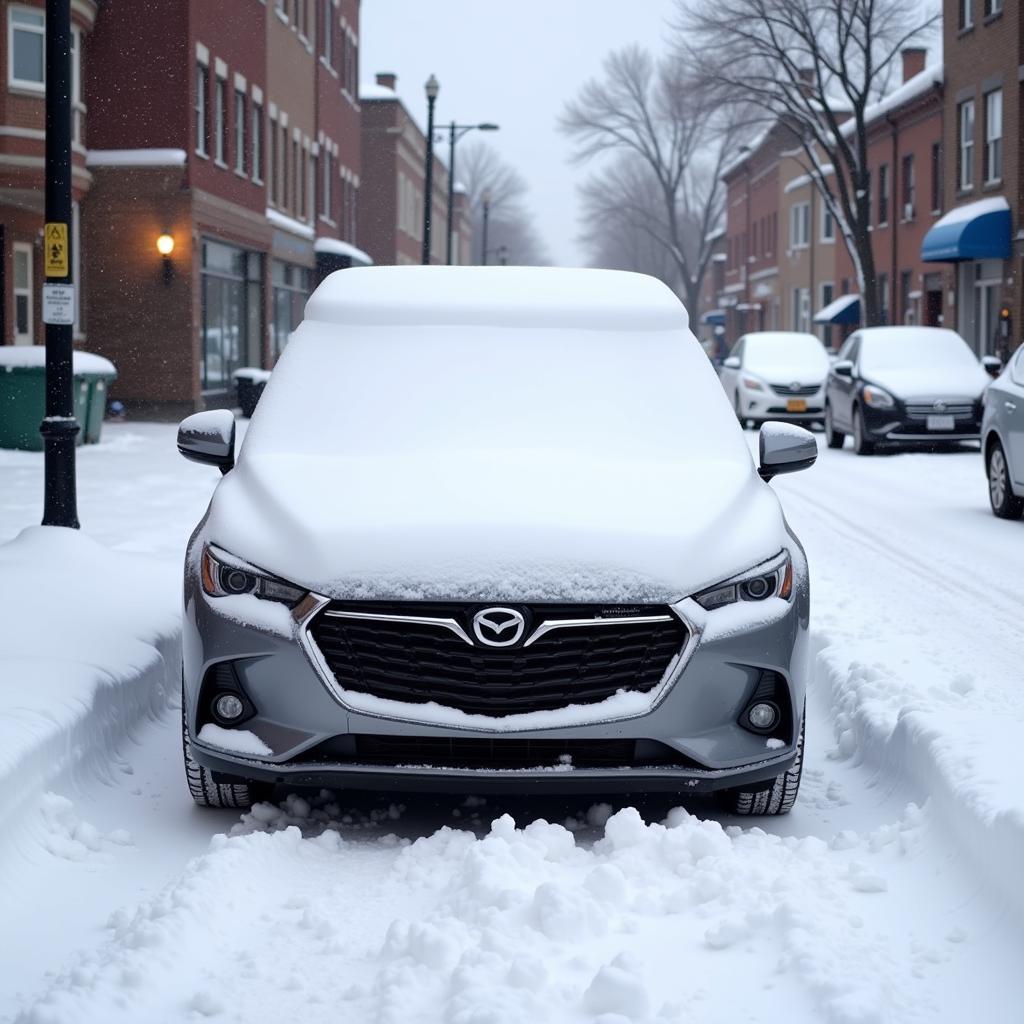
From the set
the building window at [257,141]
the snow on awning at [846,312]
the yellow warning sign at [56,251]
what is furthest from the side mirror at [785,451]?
the snow on awning at [846,312]

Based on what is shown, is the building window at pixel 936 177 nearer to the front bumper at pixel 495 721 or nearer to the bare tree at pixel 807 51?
the bare tree at pixel 807 51

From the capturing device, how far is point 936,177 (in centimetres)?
4194

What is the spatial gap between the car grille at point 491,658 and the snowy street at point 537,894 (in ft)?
1.17

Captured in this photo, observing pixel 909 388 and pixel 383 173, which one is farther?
pixel 383 173

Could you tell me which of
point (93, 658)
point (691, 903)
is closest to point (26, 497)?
point (93, 658)

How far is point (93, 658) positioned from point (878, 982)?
3934 millimetres

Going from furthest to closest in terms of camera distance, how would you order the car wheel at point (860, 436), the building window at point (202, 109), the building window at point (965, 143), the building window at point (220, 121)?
the building window at point (965, 143) < the building window at point (220, 121) < the building window at point (202, 109) < the car wheel at point (860, 436)

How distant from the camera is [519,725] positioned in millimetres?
4723

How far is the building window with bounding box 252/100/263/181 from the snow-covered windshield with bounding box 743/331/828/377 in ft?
39.5

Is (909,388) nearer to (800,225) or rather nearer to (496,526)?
(496,526)

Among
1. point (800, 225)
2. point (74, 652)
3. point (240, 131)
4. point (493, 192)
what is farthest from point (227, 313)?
point (493, 192)

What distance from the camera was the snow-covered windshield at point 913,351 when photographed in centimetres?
2275

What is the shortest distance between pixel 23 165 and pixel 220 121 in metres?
8.24

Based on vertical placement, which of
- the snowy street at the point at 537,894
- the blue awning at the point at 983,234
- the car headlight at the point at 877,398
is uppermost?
the blue awning at the point at 983,234
